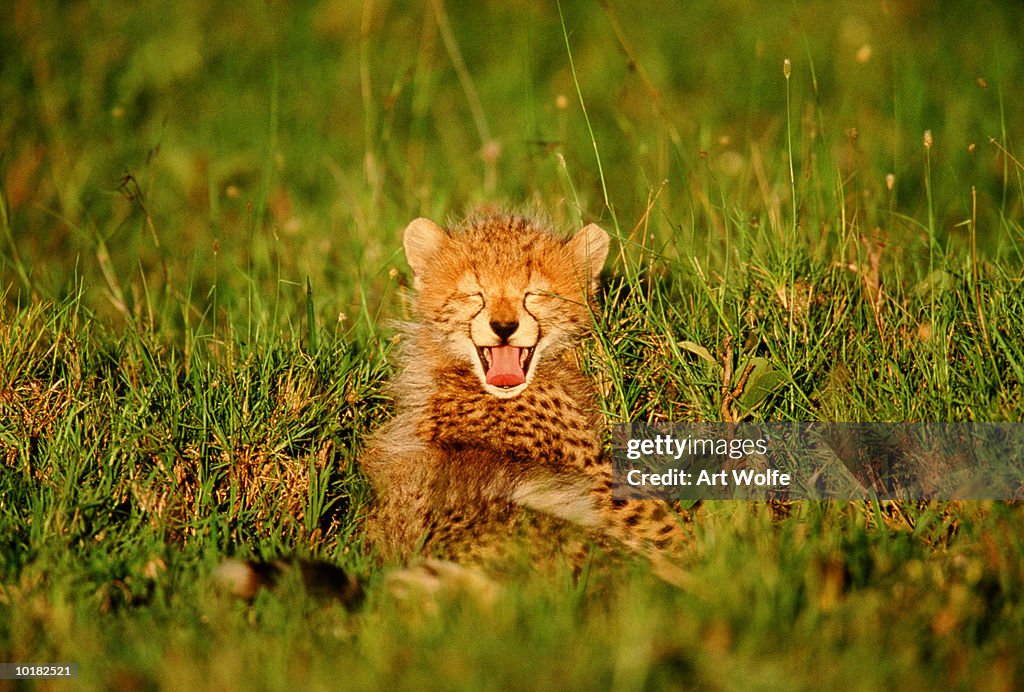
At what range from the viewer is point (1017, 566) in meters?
3.29

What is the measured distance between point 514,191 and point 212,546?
11.2 feet

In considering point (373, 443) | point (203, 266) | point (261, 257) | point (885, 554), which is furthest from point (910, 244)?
point (203, 266)

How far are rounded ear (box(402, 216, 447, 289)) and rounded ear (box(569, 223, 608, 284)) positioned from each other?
1.88ft

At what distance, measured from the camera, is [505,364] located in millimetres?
4223

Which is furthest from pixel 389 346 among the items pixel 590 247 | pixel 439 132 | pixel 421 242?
pixel 439 132

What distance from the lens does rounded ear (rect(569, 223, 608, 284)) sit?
447cm

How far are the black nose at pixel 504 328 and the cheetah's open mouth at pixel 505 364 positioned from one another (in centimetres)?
8

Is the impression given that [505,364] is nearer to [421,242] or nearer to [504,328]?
[504,328]

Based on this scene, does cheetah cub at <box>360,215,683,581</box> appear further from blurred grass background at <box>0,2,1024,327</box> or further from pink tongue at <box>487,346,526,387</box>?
blurred grass background at <box>0,2,1024,327</box>

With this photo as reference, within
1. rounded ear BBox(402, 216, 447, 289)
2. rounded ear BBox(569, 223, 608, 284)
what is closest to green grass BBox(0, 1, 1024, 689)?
rounded ear BBox(569, 223, 608, 284)

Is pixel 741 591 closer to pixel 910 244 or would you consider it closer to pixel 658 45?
pixel 910 244

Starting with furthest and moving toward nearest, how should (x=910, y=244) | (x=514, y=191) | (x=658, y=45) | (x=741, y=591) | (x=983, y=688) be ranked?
(x=658, y=45)
(x=514, y=191)
(x=910, y=244)
(x=741, y=591)
(x=983, y=688)

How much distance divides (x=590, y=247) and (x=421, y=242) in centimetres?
73

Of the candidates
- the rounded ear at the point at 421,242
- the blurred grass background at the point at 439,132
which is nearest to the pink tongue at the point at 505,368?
the rounded ear at the point at 421,242
